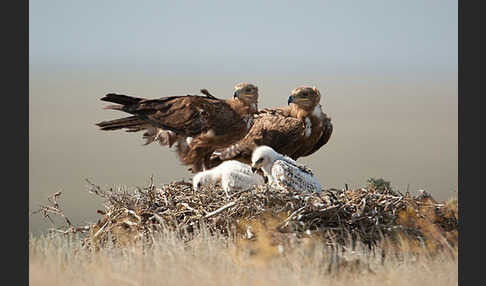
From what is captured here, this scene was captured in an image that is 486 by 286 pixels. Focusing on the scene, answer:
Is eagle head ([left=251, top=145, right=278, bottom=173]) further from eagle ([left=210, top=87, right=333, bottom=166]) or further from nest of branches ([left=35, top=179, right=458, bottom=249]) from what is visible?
eagle ([left=210, top=87, right=333, bottom=166])

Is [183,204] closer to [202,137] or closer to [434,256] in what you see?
[202,137]

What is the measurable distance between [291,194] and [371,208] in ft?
→ 2.68

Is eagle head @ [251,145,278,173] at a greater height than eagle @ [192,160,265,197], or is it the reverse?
eagle head @ [251,145,278,173]

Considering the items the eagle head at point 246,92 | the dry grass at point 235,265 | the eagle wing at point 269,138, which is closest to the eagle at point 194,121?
the eagle head at point 246,92

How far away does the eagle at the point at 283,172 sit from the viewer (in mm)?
7148

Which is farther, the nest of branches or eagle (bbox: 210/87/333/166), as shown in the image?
eagle (bbox: 210/87/333/166)

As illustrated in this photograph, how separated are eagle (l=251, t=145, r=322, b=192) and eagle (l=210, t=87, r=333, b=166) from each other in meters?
1.31

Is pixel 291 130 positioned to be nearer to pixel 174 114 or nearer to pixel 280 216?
pixel 174 114

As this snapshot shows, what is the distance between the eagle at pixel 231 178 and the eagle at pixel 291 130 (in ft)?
3.08

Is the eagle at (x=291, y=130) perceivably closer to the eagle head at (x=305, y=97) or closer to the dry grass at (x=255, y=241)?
the eagle head at (x=305, y=97)

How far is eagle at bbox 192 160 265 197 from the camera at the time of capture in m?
7.45

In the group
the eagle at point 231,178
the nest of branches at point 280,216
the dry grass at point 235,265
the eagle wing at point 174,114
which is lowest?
the dry grass at point 235,265

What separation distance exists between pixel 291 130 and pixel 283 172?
1.82 meters

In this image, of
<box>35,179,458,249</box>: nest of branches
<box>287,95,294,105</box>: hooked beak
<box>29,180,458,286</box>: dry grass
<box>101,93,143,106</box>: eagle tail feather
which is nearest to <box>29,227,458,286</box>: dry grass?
<box>29,180,458,286</box>: dry grass
